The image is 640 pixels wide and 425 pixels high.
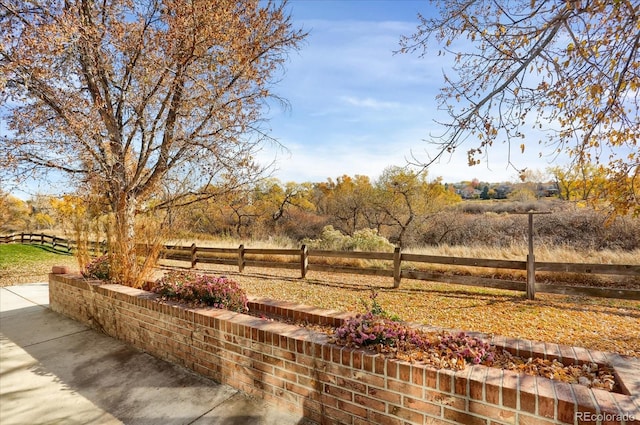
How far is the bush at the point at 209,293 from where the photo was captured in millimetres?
3502

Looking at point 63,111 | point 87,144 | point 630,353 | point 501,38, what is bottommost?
point 630,353

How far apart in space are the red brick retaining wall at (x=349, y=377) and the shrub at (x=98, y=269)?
1439 mm

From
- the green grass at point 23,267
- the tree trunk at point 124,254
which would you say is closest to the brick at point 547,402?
the tree trunk at point 124,254

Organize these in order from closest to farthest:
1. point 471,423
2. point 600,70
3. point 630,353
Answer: point 471,423 < point 600,70 < point 630,353

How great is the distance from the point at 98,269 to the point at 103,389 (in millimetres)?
2580

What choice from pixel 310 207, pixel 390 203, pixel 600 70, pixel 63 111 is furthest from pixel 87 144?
pixel 310 207

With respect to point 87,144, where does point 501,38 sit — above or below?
above

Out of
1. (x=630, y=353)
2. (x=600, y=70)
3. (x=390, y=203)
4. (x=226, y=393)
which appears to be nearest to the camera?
(x=226, y=393)

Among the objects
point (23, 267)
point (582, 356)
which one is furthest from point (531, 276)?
point (23, 267)

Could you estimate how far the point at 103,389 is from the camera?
2.98 m

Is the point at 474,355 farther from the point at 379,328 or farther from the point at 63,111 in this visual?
the point at 63,111

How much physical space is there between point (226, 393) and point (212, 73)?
4955 millimetres

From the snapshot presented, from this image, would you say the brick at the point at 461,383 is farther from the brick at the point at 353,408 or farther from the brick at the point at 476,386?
the brick at the point at 353,408

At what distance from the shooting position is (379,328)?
2367mm
